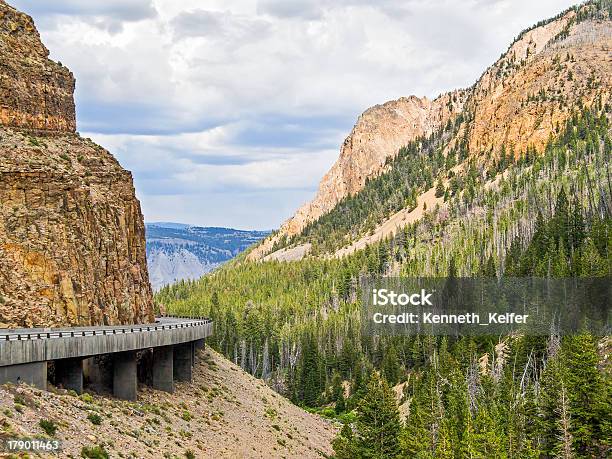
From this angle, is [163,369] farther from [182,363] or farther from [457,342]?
[457,342]

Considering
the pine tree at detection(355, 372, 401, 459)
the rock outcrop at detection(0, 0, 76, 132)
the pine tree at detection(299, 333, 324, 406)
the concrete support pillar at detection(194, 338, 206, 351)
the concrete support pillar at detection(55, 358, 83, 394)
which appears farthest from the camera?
the pine tree at detection(299, 333, 324, 406)

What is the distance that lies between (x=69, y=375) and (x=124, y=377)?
18.0 feet

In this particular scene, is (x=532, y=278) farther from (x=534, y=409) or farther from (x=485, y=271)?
(x=534, y=409)

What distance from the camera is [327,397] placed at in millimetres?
110250

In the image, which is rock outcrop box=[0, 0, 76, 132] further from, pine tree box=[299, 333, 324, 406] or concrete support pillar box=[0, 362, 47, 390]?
pine tree box=[299, 333, 324, 406]

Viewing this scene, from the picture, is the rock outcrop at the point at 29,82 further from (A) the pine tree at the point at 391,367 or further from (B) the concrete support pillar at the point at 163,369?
(A) the pine tree at the point at 391,367

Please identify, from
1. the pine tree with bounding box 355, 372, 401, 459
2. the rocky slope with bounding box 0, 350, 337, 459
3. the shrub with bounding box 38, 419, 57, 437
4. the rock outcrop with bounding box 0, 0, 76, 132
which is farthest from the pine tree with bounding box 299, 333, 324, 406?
the shrub with bounding box 38, 419, 57, 437

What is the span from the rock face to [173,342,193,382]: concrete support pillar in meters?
4.91

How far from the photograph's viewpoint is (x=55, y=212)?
52.8 m

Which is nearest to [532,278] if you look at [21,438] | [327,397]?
[327,397]

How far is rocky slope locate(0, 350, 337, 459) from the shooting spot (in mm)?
33406

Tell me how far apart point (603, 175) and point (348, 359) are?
61443 millimetres

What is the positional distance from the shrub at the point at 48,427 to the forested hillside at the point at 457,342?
21.1m

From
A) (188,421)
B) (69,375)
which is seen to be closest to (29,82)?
(69,375)
